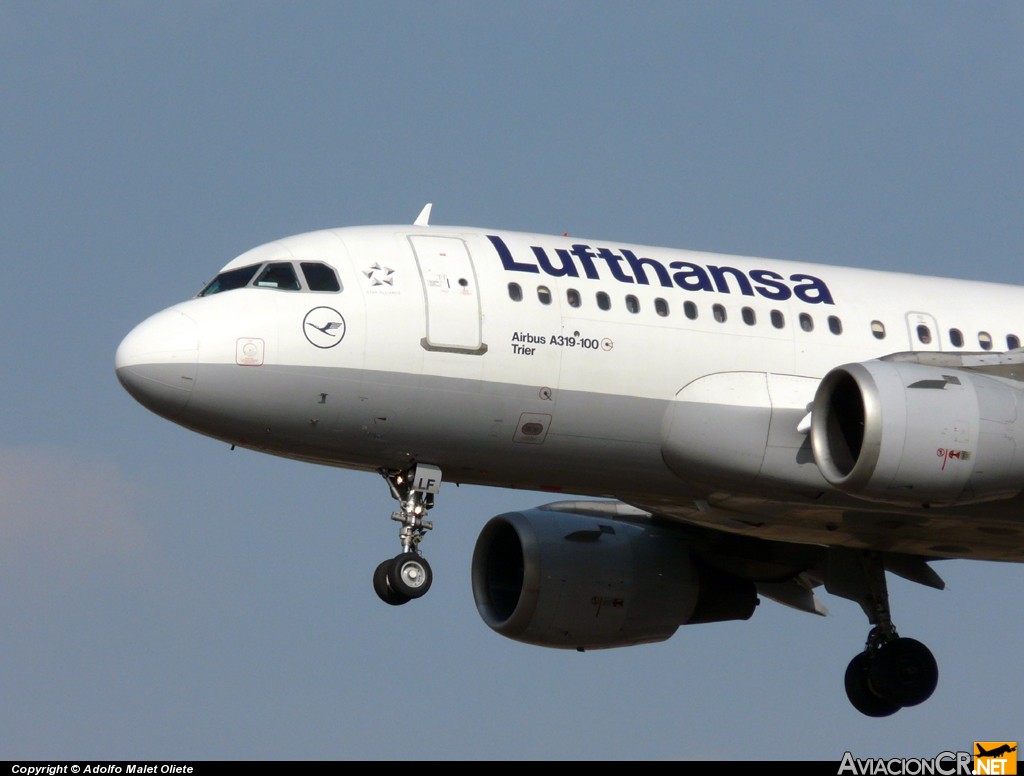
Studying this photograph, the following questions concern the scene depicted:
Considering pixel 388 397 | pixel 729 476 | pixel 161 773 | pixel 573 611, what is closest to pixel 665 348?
pixel 729 476

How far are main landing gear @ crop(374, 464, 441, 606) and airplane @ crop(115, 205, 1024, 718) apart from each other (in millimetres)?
30

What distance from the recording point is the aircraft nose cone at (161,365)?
27.3 metres

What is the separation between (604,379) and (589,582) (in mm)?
5417

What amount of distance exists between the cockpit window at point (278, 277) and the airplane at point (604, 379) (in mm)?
29

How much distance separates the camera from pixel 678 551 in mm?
33625

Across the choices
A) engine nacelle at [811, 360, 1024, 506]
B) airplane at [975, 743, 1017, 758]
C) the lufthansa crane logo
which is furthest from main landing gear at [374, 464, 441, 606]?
airplane at [975, 743, 1017, 758]

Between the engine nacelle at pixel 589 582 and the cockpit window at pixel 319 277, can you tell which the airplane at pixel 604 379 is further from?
the engine nacelle at pixel 589 582

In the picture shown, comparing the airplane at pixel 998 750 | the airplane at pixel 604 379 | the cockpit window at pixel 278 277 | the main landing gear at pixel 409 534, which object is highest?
the cockpit window at pixel 278 277

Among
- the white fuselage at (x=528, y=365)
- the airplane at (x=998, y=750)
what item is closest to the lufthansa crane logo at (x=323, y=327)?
the white fuselage at (x=528, y=365)

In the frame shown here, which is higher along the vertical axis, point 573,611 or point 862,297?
point 862,297

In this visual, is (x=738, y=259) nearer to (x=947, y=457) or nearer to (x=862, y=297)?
(x=862, y=297)

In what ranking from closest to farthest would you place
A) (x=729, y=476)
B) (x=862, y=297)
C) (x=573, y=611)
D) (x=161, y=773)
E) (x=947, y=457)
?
(x=161, y=773) < (x=947, y=457) < (x=729, y=476) < (x=862, y=297) < (x=573, y=611)

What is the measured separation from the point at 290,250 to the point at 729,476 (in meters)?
6.38

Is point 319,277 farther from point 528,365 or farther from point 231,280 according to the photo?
point 528,365
